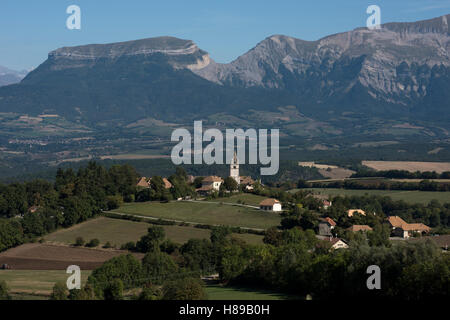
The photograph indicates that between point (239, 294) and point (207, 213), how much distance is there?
110ft

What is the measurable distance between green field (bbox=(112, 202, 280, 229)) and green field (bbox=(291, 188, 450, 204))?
2331 cm

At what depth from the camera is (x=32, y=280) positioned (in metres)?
52.8

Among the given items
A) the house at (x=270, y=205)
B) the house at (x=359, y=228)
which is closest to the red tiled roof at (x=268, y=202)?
the house at (x=270, y=205)

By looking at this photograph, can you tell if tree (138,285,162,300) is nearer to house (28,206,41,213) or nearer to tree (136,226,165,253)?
tree (136,226,165,253)

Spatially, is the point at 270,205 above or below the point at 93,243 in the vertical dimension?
above

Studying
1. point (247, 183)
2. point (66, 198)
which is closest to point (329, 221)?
point (66, 198)

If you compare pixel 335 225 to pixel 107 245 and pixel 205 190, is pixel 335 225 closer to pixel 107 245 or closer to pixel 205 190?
pixel 107 245

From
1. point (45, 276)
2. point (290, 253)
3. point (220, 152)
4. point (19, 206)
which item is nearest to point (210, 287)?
point (290, 253)

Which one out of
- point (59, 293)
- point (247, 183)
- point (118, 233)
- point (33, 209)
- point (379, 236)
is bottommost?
point (118, 233)

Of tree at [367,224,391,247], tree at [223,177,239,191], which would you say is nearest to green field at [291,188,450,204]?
tree at [223,177,239,191]
